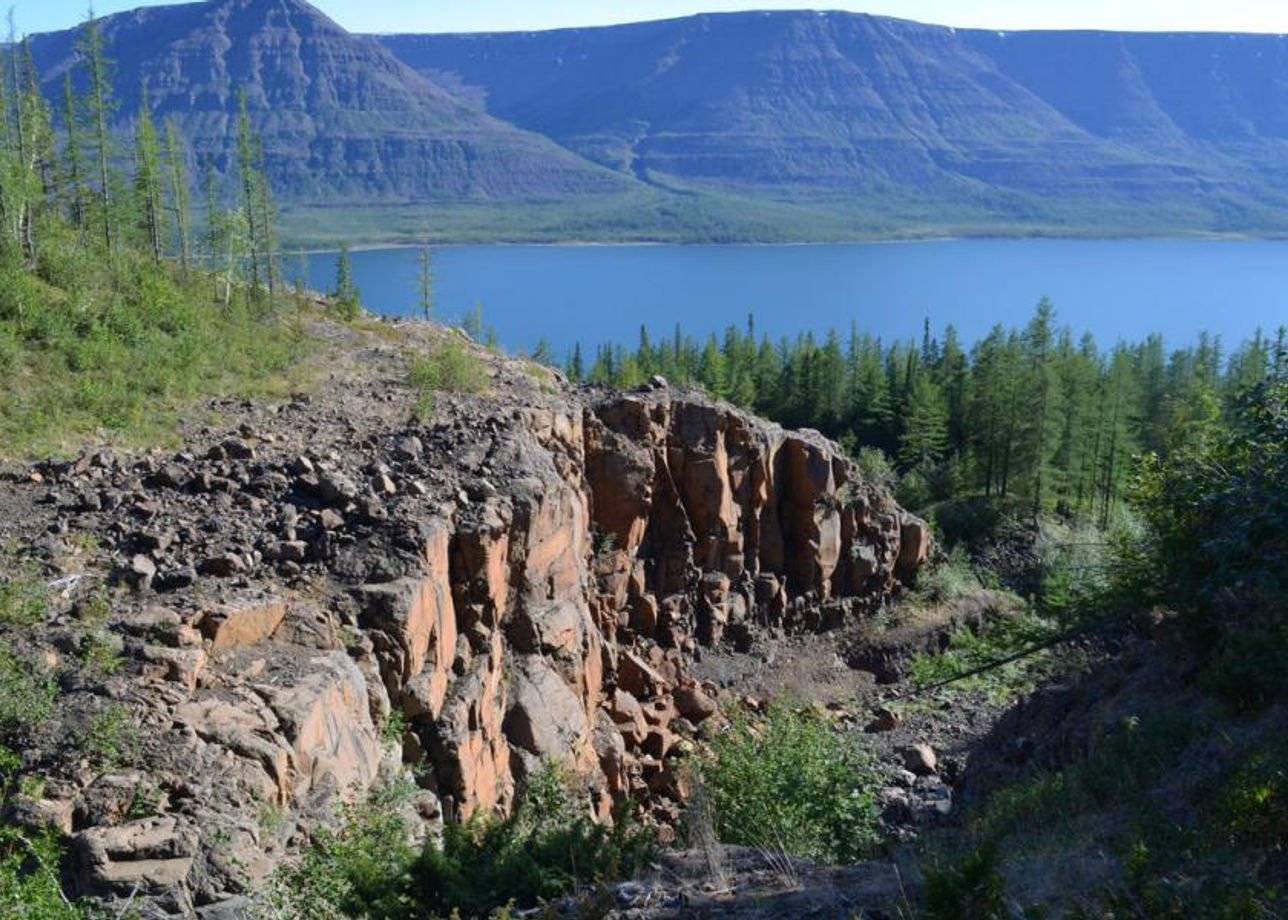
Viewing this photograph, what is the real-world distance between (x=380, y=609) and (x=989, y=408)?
127 feet

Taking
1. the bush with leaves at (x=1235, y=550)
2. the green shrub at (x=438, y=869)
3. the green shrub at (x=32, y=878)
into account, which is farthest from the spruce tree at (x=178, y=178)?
the bush with leaves at (x=1235, y=550)

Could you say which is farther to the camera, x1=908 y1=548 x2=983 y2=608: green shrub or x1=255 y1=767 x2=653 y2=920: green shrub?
x1=908 y1=548 x2=983 y2=608: green shrub

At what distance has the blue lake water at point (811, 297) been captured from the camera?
426 feet

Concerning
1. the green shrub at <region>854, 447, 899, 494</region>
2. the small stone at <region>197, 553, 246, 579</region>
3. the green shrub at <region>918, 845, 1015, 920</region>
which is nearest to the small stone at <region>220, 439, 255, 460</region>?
the small stone at <region>197, 553, 246, 579</region>

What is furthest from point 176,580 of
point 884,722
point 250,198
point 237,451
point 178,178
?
point 178,178

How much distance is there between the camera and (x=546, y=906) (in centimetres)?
1002

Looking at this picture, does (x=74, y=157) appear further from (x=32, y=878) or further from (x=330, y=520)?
(x=32, y=878)

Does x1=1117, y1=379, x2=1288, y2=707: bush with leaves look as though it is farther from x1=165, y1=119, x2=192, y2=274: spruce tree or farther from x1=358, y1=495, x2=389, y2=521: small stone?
x1=165, y1=119, x2=192, y2=274: spruce tree

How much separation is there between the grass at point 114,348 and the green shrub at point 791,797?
509 inches

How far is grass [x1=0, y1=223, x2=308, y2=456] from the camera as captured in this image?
21969mm

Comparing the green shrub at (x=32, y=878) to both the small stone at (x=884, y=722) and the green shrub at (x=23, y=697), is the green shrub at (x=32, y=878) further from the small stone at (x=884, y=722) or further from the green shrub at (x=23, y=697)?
the small stone at (x=884, y=722)

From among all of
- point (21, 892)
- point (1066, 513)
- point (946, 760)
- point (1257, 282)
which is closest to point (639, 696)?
point (946, 760)

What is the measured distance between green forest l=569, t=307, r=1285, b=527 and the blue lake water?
50.8 metres

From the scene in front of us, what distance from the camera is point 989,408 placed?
49469 millimetres
